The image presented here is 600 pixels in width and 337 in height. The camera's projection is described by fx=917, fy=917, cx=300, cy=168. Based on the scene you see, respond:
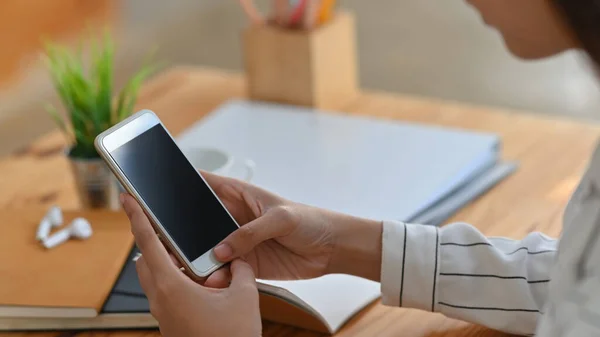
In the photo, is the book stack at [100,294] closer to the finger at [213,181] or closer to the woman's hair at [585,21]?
the finger at [213,181]

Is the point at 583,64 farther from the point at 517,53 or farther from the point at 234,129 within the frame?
the point at 234,129

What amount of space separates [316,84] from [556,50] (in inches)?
26.6

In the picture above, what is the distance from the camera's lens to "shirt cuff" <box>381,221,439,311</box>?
84 centimetres

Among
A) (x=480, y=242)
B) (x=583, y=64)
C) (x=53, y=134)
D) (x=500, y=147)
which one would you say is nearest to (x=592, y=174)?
(x=583, y=64)

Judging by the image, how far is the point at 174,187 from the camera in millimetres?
807

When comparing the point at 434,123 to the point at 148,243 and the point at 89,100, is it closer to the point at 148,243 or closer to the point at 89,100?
the point at 89,100

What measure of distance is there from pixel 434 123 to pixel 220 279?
59 centimetres

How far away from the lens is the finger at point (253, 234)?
2.60ft

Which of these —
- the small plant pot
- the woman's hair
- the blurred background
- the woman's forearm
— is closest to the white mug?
the small plant pot

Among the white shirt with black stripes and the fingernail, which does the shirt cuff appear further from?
the fingernail

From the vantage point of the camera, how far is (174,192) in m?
0.80

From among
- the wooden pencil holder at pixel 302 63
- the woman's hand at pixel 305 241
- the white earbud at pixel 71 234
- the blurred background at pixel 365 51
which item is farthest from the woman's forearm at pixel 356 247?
the blurred background at pixel 365 51

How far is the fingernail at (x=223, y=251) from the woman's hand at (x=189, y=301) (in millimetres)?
44

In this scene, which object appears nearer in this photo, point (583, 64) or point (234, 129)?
point (583, 64)
